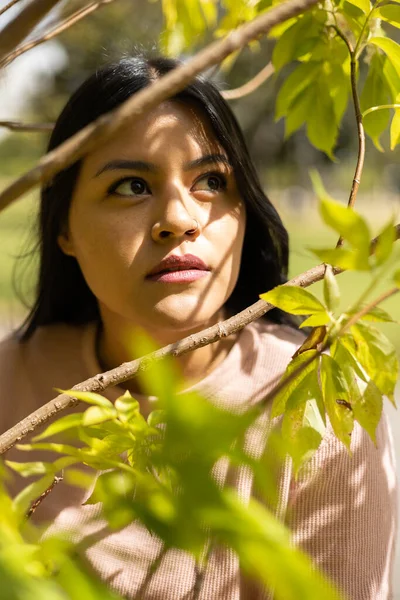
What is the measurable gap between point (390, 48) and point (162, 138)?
285 millimetres

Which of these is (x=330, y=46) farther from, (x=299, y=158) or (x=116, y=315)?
(x=299, y=158)

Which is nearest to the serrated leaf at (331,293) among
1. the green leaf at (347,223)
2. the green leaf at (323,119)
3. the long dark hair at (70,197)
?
the green leaf at (347,223)

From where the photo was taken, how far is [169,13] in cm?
92

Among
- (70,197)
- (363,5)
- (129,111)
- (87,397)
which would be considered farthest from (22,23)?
(70,197)

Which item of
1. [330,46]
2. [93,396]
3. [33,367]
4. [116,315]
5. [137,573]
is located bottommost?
[137,573]

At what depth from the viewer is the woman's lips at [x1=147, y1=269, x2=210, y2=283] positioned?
2.68 feet

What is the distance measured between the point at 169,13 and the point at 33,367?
1.90 ft

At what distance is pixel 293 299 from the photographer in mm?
463

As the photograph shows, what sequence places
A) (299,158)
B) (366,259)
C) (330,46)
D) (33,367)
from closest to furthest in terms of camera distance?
(366,259), (330,46), (33,367), (299,158)

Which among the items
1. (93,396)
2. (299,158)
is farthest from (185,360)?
(299,158)

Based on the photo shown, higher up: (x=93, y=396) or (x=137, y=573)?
(x=93, y=396)

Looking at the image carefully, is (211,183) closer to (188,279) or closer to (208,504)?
(188,279)

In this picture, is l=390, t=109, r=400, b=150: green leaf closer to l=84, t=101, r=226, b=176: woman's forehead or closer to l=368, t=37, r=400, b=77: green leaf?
l=368, t=37, r=400, b=77: green leaf

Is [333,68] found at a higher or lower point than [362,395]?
higher
